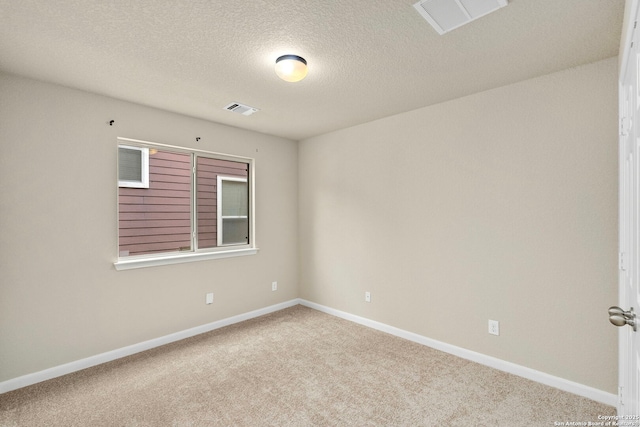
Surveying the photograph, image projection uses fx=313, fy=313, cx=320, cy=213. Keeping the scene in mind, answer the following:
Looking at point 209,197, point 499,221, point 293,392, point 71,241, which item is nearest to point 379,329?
point 293,392

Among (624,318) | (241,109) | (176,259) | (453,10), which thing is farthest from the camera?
(176,259)

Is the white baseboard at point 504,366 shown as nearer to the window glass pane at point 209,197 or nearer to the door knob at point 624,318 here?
the door knob at point 624,318

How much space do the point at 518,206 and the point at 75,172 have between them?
152 inches

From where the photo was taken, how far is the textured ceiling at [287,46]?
5.67 feet

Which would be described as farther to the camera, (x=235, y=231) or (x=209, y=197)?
(x=235, y=231)

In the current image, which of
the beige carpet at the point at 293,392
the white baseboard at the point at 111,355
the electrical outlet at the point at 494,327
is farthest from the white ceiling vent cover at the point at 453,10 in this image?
the white baseboard at the point at 111,355

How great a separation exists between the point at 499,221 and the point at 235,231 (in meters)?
3.07

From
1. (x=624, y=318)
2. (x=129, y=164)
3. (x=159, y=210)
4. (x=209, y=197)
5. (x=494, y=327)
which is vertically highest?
(x=129, y=164)

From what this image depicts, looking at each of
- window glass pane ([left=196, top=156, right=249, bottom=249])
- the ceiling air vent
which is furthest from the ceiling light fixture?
window glass pane ([left=196, top=156, right=249, bottom=249])

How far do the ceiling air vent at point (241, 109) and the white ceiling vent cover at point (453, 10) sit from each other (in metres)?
2.01

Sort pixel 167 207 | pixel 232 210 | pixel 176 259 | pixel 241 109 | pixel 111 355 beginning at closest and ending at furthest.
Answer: pixel 111 355
pixel 241 109
pixel 176 259
pixel 167 207
pixel 232 210

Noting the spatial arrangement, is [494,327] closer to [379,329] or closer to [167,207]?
[379,329]

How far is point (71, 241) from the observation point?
2.76m

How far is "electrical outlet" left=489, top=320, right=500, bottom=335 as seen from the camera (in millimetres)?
2754
